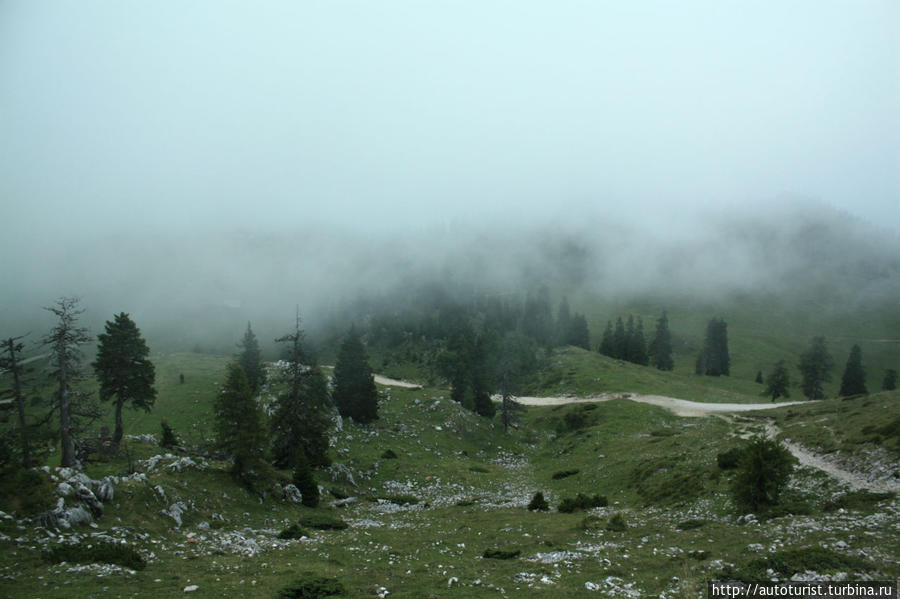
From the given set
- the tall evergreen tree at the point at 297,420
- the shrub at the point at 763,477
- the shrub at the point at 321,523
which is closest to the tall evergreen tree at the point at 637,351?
the tall evergreen tree at the point at 297,420

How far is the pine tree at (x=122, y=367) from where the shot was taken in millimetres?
45750

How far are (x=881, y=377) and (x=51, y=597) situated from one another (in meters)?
244

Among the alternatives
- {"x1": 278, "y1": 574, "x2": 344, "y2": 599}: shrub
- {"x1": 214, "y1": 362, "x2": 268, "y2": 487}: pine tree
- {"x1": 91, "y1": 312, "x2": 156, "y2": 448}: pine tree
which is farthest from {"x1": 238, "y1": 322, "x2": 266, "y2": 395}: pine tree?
{"x1": 278, "y1": 574, "x2": 344, "y2": 599}: shrub

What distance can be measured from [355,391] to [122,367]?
2974cm

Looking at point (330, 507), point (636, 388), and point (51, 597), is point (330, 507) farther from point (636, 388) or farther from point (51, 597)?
point (636, 388)

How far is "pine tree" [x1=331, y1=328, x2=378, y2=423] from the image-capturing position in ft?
213

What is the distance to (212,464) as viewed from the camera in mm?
36094

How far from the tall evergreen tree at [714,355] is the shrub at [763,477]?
12817 cm

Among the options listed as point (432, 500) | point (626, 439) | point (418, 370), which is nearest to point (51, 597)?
point (432, 500)

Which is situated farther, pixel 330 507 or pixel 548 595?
pixel 330 507

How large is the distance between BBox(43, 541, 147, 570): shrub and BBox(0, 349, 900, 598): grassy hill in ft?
1.31

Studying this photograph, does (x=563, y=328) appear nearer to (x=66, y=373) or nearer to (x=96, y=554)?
(x=66, y=373)

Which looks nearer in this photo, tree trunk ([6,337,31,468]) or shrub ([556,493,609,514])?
tree trunk ([6,337,31,468])

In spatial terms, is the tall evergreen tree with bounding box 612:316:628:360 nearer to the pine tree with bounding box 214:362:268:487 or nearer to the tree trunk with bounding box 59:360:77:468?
the pine tree with bounding box 214:362:268:487
